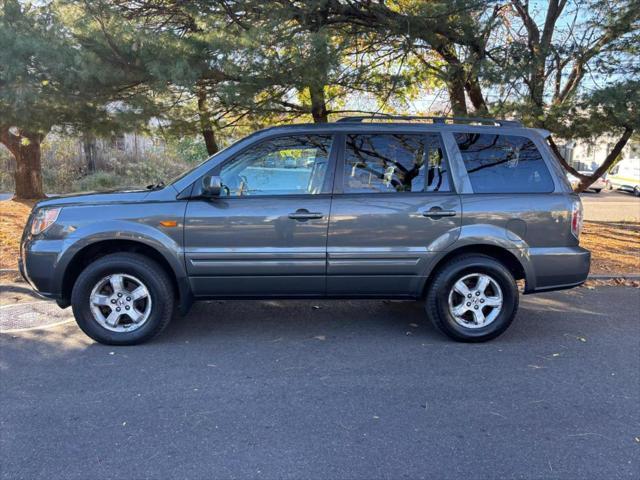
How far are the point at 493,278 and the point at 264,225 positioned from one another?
2130 mm

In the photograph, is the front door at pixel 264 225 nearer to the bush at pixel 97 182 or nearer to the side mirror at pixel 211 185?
the side mirror at pixel 211 185

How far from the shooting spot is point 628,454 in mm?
2969

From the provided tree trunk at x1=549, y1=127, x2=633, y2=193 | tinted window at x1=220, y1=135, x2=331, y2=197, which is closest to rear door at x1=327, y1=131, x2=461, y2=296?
tinted window at x1=220, y1=135, x2=331, y2=197

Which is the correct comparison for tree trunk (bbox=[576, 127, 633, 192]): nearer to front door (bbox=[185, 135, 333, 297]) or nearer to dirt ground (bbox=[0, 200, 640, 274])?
dirt ground (bbox=[0, 200, 640, 274])

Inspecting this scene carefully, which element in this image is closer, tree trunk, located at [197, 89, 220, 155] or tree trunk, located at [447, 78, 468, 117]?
tree trunk, located at [197, 89, 220, 155]

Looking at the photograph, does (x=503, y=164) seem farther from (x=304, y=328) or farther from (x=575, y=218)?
(x=304, y=328)

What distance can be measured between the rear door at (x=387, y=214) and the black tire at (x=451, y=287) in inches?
7.5

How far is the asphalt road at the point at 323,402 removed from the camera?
285 cm

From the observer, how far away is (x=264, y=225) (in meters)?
4.43

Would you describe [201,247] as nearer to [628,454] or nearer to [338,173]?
[338,173]

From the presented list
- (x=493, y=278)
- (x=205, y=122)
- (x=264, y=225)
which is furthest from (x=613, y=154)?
(x=264, y=225)

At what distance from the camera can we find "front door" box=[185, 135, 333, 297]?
4426 millimetres

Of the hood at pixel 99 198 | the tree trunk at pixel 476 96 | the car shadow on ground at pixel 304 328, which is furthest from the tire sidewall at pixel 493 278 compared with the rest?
the tree trunk at pixel 476 96

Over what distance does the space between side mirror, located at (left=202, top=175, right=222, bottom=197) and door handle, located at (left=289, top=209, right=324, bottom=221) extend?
0.66 m
